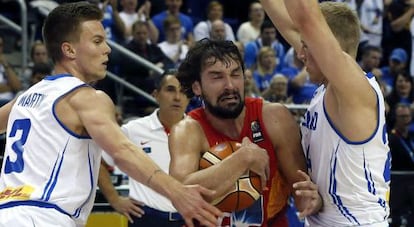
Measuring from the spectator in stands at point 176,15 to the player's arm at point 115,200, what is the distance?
5306 millimetres

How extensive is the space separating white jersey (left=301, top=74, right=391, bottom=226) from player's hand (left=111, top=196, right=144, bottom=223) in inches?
123

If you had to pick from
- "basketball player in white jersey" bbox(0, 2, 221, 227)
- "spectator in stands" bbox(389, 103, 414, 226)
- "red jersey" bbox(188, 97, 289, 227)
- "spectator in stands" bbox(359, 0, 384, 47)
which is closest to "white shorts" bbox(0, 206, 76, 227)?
"basketball player in white jersey" bbox(0, 2, 221, 227)

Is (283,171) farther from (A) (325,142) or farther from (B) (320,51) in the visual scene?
(B) (320,51)

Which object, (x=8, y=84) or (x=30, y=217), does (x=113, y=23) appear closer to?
(x=8, y=84)

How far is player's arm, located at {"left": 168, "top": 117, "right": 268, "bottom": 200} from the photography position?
480 cm

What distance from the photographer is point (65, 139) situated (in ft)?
16.4

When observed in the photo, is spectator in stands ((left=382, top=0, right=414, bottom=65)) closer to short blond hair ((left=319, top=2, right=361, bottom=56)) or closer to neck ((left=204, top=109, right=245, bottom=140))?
neck ((left=204, top=109, right=245, bottom=140))

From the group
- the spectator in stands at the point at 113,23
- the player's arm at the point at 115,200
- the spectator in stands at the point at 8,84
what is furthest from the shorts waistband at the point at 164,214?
the spectator in stands at the point at 113,23

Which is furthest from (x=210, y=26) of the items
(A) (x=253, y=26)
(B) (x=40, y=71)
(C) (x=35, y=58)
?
(B) (x=40, y=71)

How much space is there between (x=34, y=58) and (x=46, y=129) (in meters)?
6.22

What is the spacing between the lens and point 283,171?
17.1ft

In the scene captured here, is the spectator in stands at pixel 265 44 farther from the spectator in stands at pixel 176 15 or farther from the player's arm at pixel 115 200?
the player's arm at pixel 115 200

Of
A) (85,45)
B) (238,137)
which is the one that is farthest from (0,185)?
(238,137)

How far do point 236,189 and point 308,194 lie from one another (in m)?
0.40
